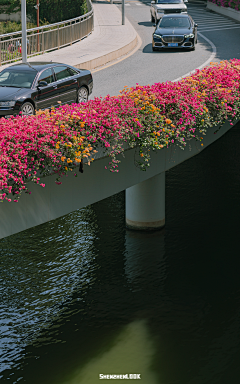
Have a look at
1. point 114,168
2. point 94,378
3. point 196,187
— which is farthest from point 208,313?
point 196,187

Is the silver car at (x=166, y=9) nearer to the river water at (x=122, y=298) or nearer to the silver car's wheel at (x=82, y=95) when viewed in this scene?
the river water at (x=122, y=298)

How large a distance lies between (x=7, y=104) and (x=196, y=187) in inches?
387

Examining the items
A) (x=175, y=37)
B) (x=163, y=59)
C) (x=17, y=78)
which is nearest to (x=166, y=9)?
(x=175, y=37)

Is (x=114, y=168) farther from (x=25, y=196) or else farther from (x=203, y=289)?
(x=203, y=289)

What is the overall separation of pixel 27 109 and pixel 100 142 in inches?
182

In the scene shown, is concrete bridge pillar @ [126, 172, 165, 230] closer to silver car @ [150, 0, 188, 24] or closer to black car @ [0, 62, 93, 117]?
black car @ [0, 62, 93, 117]

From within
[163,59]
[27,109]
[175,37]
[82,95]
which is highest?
[175,37]

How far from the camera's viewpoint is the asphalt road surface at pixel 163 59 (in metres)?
19.1

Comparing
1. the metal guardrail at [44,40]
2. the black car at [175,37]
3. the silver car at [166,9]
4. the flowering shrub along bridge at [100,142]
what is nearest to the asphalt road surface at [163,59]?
the black car at [175,37]

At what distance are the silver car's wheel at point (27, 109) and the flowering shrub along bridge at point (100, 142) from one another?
10.2 feet

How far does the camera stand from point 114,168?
33.0 feet

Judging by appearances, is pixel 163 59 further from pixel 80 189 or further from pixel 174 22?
pixel 80 189

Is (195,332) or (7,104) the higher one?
(7,104)

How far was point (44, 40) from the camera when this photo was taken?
2639cm
